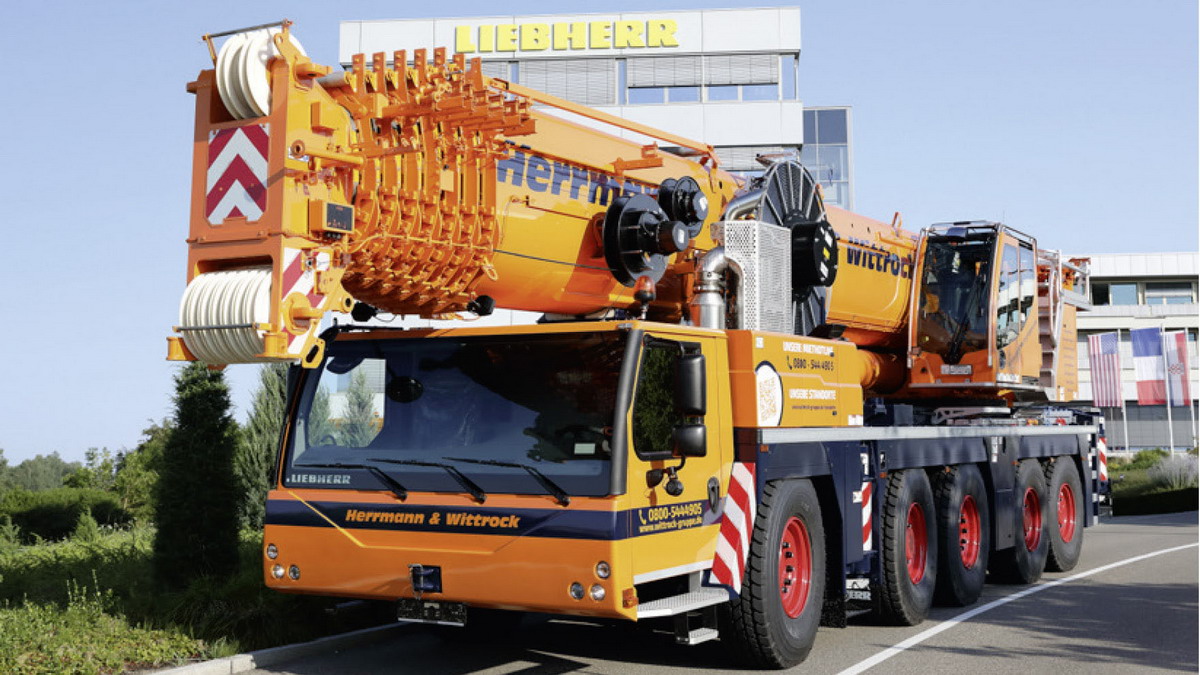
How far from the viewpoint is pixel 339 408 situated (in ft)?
26.0

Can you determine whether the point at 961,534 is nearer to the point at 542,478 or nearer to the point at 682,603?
the point at 682,603

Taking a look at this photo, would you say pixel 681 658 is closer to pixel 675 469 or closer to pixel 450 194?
pixel 675 469

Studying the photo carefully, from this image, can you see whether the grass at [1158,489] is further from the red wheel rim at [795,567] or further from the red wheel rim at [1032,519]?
the red wheel rim at [795,567]

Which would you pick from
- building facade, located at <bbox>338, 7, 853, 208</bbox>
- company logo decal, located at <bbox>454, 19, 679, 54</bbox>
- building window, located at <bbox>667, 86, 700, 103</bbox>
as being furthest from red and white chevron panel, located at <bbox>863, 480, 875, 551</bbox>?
company logo decal, located at <bbox>454, 19, 679, 54</bbox>

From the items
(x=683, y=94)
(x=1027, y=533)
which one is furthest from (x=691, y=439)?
(x=683, y=94)

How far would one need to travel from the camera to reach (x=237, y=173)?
22.4 ft

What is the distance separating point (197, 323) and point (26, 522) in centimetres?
1436

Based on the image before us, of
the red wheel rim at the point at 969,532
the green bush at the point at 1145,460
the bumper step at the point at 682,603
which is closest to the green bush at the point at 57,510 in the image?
the red wheel rim at the point at 969,532

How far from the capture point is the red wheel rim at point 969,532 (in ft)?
39.6

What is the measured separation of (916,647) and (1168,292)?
7348cm

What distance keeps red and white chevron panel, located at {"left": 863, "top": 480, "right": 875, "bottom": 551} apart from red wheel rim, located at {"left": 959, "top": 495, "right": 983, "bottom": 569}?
95.9 inches

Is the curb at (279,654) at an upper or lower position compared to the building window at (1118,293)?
lower

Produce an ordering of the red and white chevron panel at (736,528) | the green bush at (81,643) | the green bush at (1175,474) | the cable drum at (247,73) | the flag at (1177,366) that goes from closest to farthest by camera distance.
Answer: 1. the cable drum at (247,73)
2. the green bush at (81,643)
3. the red and white chevron panel at (736,528)
4. the green bush at (1175,474)
5. the flag at (1177,366)

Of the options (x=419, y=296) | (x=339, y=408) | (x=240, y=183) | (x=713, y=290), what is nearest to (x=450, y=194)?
(x=419, y=296)
